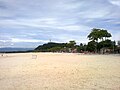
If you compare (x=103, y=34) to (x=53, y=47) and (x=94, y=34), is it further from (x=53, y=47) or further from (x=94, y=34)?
(x=53, y=47)

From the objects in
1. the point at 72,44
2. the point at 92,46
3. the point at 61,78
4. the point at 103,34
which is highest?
the point at 103,34

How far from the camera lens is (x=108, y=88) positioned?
35.5ft

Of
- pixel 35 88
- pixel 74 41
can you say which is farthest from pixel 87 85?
pixel 74 41

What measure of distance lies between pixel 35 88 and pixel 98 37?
68312mm

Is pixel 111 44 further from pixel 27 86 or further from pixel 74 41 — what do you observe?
pixel 27 86

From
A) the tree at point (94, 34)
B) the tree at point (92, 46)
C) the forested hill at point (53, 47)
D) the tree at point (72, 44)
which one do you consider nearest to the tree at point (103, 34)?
the tree at point (94, 34)

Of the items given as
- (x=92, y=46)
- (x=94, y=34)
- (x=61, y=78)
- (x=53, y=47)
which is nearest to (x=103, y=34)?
(x=94, y=34)

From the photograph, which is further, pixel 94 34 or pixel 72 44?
pixel 72 44

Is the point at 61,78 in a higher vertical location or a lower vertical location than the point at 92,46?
lower

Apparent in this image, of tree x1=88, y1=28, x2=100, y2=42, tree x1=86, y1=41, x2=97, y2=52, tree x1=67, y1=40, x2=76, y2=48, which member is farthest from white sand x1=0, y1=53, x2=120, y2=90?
tree x1=67, y1=40, x2=76, y2=48

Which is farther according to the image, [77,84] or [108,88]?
[77,84]

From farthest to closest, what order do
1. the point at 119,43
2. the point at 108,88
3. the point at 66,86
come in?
the point at 119,43 < the point at 66,86 < the point at 108,88

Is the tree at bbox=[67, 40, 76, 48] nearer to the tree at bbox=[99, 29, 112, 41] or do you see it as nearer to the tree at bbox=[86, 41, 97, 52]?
the tree at bbox=[86, 41, 97, 52]

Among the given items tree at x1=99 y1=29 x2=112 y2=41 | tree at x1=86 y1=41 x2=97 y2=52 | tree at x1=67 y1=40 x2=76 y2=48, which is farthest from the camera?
tree at x1=67 y1=40 x2=76 y2=48
